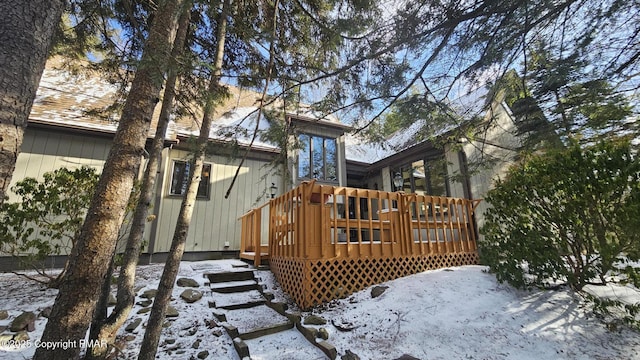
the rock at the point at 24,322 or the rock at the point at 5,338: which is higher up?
the rock at the point at 24,322

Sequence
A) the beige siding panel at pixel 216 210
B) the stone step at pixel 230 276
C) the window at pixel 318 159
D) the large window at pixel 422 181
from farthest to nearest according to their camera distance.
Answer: the window at pixel 318 159, the large window at pixel 422 181, the beige siding panel at pixel 216 210, the stone step at pixel 230 276

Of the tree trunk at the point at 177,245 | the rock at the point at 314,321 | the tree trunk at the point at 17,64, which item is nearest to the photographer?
the tree trunk at the point at 17,64

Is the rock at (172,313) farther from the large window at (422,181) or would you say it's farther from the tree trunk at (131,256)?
the large window at (422,181)

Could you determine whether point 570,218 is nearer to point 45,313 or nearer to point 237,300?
point 237,300

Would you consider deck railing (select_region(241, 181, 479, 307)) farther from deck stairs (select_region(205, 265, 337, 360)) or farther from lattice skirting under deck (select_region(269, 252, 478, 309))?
deck stairs (select_region(205, 265, 337, 360))

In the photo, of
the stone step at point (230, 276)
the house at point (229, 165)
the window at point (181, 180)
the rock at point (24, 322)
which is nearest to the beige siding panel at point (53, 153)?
the house at point (229, 165)

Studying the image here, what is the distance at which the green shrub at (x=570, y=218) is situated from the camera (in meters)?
3.28

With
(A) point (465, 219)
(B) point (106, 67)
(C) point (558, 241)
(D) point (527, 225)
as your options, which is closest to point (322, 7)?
(B) point (106, 67)

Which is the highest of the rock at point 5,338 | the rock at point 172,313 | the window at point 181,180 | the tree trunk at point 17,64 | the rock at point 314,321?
the window at point 181,180

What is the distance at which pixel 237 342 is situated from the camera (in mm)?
3209

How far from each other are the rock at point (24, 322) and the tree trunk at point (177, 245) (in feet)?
6.02

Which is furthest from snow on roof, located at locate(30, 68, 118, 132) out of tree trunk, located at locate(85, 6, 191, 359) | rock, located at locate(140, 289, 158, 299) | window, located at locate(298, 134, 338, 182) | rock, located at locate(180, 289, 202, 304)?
window, located at locate(298, 134, 338, 182)

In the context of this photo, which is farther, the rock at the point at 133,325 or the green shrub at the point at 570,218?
the rock at the point at 133,325

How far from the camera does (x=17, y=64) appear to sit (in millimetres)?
1452
